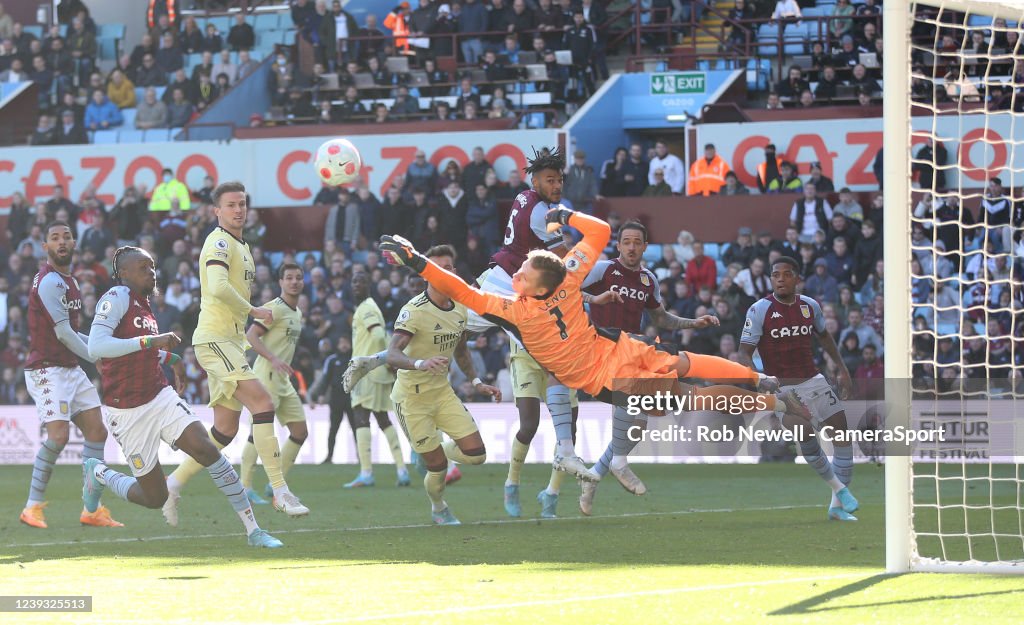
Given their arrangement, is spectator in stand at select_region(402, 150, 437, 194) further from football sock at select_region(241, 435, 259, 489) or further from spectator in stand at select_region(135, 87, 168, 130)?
football sock at select_region(241, 435, 259, 489)

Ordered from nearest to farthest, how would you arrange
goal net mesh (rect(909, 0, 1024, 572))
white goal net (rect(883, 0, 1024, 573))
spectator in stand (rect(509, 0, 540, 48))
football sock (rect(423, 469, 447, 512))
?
white goal net (rect(883, 0, 1024, 573)) < goal net mesh (rect(909, 0, 1024, 572)) < football sock (rect(423, 469, 447, 512)) < spectator in stand (rect(509, 0, 540, 48))

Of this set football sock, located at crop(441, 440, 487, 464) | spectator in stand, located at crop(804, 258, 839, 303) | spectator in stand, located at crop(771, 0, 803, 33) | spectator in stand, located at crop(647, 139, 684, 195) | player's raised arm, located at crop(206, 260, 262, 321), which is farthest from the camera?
spectator in stand, located at crop(771, 0, 803, 33)

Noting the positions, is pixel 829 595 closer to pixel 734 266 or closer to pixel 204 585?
pixel 204 585

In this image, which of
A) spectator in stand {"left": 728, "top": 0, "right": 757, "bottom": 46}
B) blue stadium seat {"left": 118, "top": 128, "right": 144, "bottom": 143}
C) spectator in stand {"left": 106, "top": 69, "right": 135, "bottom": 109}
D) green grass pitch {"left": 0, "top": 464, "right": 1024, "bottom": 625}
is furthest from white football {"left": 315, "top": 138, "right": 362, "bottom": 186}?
spectator in stand {"left": 106, "top": 69, "right": 135, "bottom": 109}

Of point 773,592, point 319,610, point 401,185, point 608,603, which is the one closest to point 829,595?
point 773,592

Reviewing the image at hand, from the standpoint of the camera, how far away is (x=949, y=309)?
32.6 ft

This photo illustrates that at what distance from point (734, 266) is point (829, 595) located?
535 inches

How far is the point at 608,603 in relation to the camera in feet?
24.1

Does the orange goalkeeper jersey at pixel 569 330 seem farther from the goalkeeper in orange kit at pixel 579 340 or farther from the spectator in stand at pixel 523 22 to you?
the spectator in stand at pixel 523 22

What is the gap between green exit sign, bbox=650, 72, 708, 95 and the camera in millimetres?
25562

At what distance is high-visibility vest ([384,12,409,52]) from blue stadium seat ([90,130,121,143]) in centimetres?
553

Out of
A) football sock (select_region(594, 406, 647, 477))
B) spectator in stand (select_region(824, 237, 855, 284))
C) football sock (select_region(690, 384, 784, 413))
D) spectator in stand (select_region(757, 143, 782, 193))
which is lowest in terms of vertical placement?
football sock (select_region(594, 406, 647, 477))

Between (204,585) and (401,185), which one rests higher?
(401,185)

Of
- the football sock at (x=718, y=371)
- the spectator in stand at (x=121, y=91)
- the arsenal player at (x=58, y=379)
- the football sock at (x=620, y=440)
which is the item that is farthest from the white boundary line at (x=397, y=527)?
the spectator in stand at (x=121, y=91)
